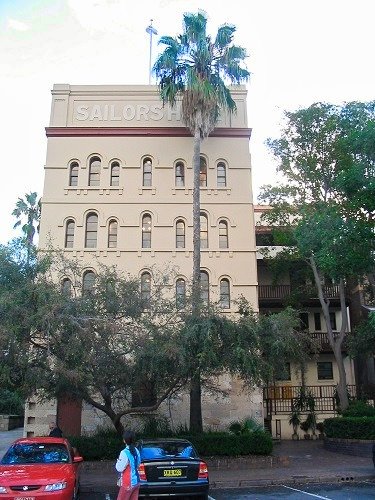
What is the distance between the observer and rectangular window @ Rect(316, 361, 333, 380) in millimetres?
30562

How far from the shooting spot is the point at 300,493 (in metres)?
12.8

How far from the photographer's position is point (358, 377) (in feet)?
105

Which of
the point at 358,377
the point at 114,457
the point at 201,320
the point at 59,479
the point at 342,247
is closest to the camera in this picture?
the point at 59,479

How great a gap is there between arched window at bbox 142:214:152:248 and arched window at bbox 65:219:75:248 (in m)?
3.33

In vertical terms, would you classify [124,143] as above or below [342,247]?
above

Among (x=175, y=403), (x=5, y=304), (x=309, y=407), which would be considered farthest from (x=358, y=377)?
(x=5, y=304)

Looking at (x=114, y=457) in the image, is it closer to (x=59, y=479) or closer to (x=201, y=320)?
(x=201, y=320)

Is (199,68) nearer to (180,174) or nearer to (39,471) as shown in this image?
(180,174)

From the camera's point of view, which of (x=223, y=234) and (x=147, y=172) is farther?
(x=147, y=172)

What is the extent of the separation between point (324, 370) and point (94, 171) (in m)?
17.0

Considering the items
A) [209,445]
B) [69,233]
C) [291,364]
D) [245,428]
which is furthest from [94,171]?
[209,445]

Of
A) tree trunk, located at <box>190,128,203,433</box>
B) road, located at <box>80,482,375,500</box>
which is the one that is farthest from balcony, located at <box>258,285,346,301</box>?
road, located at <box>80,482,375,500</box>

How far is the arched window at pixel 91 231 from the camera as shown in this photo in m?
25.5

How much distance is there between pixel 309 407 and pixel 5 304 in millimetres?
17907
